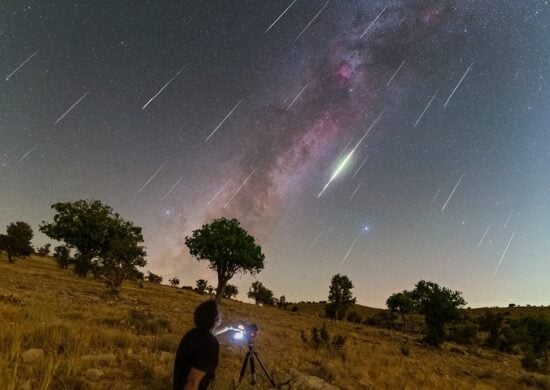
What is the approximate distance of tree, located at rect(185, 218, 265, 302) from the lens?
39.7m

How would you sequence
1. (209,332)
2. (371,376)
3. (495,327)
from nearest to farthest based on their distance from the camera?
(209,332), (371,376), (495,327)

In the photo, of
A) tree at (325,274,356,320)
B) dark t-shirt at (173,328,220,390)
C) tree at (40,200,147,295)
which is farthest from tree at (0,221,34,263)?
dark t-shirt at (173,328,220,390)

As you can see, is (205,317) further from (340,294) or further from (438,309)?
(340,294)

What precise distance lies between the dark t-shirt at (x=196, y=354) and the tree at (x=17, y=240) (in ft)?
226

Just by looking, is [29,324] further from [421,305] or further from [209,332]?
[421,305]

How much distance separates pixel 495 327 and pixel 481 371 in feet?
105

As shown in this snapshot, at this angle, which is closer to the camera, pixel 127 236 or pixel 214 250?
pixel 127 236

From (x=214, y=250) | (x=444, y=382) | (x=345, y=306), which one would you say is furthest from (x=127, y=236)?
(x=345, y=306)

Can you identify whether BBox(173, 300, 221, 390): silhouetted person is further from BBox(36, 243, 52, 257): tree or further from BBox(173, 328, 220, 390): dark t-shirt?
BBox(36, 243, 52, 257): tree

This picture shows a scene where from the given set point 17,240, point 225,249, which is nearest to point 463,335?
point 225,249

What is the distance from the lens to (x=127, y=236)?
120 ft

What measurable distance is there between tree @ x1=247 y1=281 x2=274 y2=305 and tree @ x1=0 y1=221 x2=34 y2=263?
4733 centimetres

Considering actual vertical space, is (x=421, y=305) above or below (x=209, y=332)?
above

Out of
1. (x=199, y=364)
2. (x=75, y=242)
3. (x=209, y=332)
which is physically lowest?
(x=75, y=242)
